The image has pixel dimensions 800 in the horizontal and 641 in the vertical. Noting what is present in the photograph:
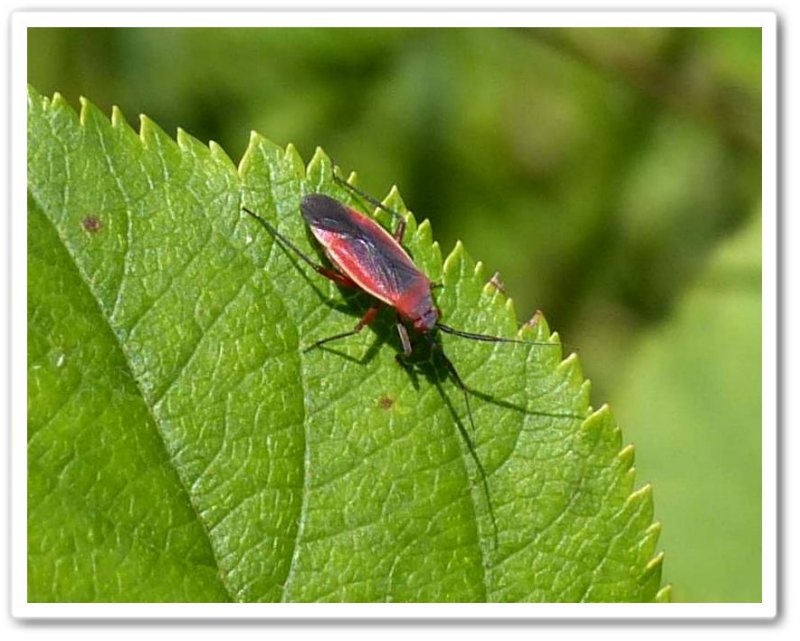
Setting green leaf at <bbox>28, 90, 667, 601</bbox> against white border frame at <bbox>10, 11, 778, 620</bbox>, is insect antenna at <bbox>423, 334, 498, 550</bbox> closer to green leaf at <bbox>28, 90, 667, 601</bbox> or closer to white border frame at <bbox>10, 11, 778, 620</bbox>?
green leaf at <bbox>28, 90, 667, 601</bbox>

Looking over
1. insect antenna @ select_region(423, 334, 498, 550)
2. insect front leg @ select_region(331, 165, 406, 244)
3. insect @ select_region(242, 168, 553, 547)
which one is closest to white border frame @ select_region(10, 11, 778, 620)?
insect antenna @ select_region(423, 334, 498, 550)

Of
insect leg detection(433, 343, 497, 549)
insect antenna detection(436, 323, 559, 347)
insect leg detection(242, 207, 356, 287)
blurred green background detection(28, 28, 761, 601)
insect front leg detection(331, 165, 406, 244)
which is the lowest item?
insect leg detection(433, 343, 497, 549)

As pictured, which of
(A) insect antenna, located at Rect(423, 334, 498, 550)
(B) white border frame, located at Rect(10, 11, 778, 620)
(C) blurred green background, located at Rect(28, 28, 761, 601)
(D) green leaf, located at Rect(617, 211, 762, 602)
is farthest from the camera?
(C) blurred green background, located at Rect(28, 28, 761, 601)

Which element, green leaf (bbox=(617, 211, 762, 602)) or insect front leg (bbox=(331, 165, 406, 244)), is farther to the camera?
green leaf (bbox=(617, 211, 762, 602))

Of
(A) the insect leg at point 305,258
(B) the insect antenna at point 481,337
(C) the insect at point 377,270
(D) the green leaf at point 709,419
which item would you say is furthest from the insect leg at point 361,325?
(D) the green leaf at point 709,419

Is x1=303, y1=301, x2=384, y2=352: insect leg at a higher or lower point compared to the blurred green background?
lower
